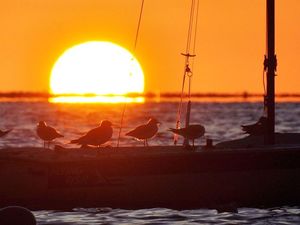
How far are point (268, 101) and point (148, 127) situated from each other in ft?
12.6

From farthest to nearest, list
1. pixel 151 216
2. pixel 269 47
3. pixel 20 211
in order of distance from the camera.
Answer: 1. pixel 269 47
2. pixel 151 216
3. pixel 20 211

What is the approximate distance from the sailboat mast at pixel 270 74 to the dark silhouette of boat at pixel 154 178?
641 millimetres

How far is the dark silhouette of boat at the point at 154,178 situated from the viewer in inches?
1101

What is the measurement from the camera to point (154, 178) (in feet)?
92.8

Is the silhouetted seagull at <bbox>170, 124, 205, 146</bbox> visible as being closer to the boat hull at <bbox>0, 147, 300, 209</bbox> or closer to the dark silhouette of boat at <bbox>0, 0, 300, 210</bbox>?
the dark silhouette of boat at <bbox>0, 0, 300, 210</bbox>

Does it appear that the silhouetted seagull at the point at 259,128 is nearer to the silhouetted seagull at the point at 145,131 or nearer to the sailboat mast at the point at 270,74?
the sailboat mast at the point at 270,74

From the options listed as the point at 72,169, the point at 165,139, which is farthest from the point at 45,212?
the point at 165,139

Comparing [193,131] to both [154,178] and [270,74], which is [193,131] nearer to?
[154,178]

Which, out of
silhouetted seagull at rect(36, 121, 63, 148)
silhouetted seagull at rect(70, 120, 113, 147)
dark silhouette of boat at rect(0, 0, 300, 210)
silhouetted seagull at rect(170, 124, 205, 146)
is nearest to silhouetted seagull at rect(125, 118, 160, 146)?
silhouetted seagull at rect(170, 124, 205, 146)

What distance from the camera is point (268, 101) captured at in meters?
29.5

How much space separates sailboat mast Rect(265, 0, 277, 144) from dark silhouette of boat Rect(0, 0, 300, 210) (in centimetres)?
64

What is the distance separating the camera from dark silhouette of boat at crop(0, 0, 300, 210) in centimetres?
2797

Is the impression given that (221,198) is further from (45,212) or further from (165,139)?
(165,139)

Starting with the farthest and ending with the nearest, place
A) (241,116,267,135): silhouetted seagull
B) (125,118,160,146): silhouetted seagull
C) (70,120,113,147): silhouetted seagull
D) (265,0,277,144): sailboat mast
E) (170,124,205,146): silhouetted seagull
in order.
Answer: (125,118,160,146): silhouetted seagull → (170,124,205,146): silhouetted seagull → (241,116,267,135): silhouetted seagull → (70,120,113,147): silhouetted seagull → (265,0,277,144): sailboat mast
